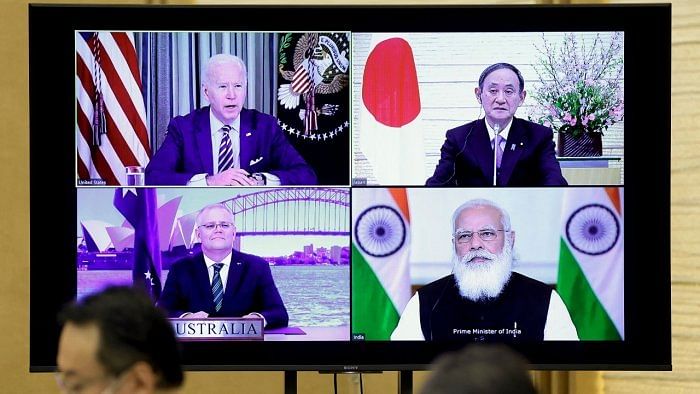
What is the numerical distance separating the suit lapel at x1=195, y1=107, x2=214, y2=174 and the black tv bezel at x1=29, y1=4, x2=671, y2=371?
1.03ft

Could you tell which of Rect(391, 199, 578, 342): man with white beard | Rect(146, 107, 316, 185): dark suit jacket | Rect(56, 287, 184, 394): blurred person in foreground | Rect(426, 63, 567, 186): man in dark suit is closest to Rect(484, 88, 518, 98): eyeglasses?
Rect(426, 63, 567, 186): man in dark suit

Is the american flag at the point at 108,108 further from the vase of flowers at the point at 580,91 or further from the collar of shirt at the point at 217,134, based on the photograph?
the vase of flowers at the point at 580,91

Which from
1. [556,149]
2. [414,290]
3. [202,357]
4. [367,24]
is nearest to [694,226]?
[556,149]

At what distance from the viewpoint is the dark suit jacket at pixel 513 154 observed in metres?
4.32

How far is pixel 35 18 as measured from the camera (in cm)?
427

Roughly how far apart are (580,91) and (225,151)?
A: 1261 millimetres

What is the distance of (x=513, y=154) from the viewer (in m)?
4.34

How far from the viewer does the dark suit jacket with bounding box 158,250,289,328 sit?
169 inches

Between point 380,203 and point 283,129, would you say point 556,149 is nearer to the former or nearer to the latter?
point 380,203

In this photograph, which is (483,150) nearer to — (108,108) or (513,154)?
(513,154)

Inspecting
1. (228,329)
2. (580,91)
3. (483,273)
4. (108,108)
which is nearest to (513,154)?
(580,91)

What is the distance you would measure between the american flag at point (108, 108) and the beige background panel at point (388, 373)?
0.76 m

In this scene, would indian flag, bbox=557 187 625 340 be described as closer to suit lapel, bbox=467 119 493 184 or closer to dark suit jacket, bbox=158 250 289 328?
suit lapel, bbox=467 119 493 184

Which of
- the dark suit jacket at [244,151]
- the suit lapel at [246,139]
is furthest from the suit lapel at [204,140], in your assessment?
the suit lapel at [246,139]
